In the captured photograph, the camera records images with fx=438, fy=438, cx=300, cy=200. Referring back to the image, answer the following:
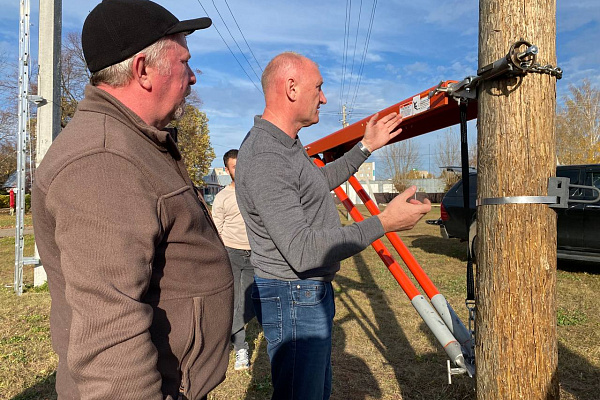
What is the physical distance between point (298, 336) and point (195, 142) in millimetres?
31533

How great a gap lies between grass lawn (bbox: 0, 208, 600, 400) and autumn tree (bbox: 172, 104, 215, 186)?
958 inches

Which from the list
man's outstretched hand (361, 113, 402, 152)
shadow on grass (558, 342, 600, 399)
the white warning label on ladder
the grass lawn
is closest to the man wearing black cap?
the white warning label on ladder

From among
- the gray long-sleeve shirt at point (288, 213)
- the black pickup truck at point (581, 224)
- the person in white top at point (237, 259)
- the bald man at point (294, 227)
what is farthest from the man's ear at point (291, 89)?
the black pickup truck at point (581, 224)

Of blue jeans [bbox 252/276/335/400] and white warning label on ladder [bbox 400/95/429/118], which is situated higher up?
white warning label on ladder [bbox 400/95/429/118]

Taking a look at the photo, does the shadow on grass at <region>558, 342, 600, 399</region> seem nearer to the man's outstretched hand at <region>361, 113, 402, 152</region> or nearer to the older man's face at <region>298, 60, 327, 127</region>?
the man's outstretched hand at <region>361, 113, 402, 152</region>

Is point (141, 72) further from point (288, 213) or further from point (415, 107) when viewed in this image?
point (415, 107)

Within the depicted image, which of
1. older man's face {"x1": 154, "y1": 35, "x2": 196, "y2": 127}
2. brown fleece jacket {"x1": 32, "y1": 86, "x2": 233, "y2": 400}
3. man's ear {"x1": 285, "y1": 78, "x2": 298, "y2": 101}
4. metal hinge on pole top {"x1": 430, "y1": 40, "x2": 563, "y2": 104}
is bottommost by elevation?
brown fleece jacket {"x1": 32, "y1": 86, "x2": 233, "y2": 400}

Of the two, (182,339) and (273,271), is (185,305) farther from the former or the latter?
(273,271)

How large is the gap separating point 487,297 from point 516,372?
0.95 ft

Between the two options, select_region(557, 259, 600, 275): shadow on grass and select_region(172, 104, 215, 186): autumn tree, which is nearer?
select_region(557, 259, 600, 275): shadow on grass

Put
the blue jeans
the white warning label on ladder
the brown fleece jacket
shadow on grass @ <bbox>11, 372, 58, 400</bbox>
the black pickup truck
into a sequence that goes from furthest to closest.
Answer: the black pickup truck, shadow on grass @ <bbox>11, 372, 58, 400</bbox>, the white warning label on ladder, the blue jeans, the brown fleece jacket

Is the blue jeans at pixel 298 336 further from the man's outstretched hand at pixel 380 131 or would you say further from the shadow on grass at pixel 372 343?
the shadow on grass at pixel 372 343

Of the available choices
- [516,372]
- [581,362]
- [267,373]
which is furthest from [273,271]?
[581,362]

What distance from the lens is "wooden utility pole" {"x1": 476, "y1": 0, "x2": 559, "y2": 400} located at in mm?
1608
